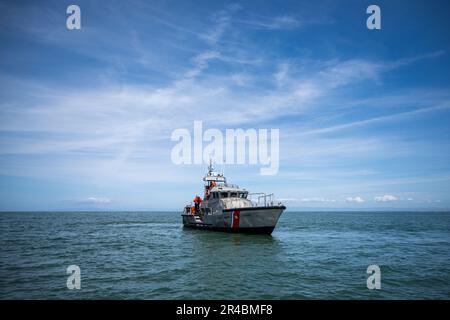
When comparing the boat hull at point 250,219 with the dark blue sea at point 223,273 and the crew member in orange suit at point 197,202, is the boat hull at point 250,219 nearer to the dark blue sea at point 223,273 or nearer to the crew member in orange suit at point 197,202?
the dark blue sea at point 223,273

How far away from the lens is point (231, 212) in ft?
105

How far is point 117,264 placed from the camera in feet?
63.5

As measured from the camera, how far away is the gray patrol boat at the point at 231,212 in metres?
30.4

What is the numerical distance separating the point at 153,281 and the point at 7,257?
15409 mm

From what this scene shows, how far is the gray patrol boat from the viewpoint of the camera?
30.4m

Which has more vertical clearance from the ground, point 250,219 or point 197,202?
point 197,202

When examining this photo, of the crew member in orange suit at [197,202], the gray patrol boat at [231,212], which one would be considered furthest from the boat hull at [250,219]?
the crew member in orange suit at [197,202]

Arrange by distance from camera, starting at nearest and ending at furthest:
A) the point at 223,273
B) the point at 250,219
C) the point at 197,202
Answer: the point at 223,273, the point at 250,219, the point at 197,202

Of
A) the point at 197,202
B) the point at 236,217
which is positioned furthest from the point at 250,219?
the point at 197,202

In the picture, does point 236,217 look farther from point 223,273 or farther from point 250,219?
Answer: point 223,273

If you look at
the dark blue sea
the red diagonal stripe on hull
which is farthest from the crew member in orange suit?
the dark blue sea
